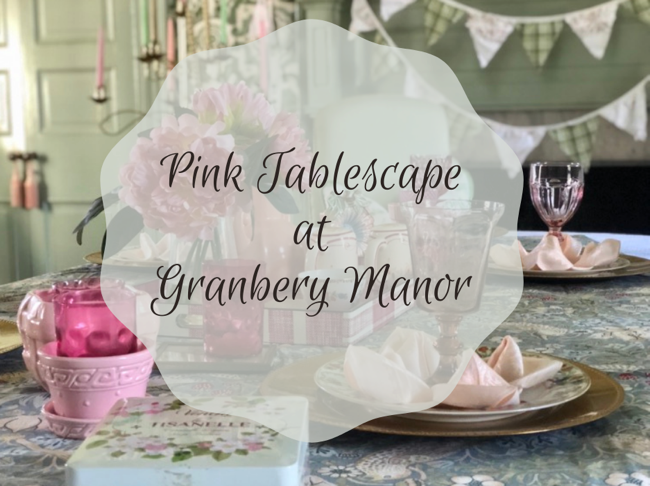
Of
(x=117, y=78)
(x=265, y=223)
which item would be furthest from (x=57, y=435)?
(x=117, y=78)

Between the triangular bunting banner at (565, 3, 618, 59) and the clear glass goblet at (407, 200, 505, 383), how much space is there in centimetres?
250

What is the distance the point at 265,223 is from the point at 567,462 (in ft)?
1.16

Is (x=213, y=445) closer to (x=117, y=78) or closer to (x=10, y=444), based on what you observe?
(x=10, y=444)

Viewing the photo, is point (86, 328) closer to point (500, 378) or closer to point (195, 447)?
point (195, 447)

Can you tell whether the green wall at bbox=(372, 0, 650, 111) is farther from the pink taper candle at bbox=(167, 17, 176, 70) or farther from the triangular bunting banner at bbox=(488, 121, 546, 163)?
the pink taper candle at bbox=(167, 17, 176, 70)

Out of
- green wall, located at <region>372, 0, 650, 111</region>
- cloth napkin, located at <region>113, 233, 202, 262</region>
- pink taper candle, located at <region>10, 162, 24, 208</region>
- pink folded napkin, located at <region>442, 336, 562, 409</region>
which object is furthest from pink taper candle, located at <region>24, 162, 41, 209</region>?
pink folded napkin, located at <region>442, 336, 562, 409</region>

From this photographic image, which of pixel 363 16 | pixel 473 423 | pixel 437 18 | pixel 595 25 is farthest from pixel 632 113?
pixel 473 423

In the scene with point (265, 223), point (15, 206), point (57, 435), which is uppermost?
point (265, 223)

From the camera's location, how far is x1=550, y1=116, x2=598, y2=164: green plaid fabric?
2.78 m

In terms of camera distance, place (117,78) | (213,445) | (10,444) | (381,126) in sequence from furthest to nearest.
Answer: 1. (117,78)
2. (381,126)
3. (10,444)
4. (213,445)

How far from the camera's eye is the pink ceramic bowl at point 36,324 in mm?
578

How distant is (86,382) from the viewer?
1.70 ft

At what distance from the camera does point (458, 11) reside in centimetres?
280

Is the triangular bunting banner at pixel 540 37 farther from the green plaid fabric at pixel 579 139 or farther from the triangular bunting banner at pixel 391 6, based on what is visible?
the triangular bunting banner at pixel 391 6
